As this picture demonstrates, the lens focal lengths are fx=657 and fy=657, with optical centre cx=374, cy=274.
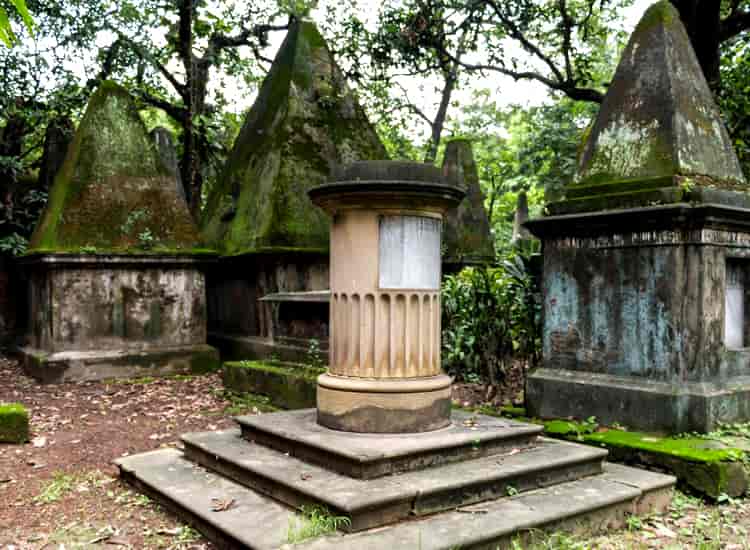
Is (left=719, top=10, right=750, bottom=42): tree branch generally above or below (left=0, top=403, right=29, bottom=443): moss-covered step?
above

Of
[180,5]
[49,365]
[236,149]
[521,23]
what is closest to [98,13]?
[180,5]

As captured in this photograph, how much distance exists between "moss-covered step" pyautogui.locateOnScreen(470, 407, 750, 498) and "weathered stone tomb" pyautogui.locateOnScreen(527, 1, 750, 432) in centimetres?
20

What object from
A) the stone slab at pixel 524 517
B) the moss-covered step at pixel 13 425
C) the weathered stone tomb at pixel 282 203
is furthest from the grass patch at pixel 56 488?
the weathered stone tomb at pixel 282 203

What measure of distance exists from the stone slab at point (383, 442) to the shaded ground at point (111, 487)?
928 mm

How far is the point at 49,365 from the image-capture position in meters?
9.43

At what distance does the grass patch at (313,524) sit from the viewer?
3527 mm

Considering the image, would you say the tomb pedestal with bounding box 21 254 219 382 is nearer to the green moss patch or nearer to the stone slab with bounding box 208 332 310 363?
the green moss patch

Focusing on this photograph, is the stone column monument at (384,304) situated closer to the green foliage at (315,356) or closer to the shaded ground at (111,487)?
the shaded ground at (111,487)

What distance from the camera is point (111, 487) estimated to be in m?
5.14

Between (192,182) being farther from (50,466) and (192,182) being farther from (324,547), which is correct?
(324,547)

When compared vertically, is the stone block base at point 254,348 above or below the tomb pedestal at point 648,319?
below

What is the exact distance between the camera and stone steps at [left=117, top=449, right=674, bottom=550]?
354 cm

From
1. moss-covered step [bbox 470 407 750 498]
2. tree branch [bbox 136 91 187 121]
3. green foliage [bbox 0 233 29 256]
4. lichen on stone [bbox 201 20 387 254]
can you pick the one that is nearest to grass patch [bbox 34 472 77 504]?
moss-covered step [bbox 470 407 750 498]

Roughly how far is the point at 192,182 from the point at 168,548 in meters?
11.8
